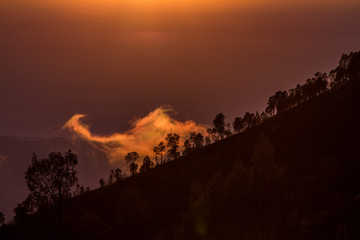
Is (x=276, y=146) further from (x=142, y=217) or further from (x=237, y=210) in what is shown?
(x=237, y=210)

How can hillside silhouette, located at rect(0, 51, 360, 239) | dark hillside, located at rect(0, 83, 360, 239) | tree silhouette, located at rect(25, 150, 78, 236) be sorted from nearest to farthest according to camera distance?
1. hillside silhouette, located at rect(0, 51, 360, 239)
2. dark hillside, located at rect(0, 83, 360, 239)
3. tree silhouette, located at rect(25, 150, 78, 236)

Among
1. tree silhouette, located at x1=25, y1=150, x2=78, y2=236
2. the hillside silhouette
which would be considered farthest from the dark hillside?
tree silhouette, located at x1=25, y1=150, x2=78, y2=236

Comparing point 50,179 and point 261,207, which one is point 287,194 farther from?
point 50,179

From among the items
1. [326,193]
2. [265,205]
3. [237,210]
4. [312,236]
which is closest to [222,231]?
[237,210]

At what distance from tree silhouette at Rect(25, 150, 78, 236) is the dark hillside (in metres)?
2.49

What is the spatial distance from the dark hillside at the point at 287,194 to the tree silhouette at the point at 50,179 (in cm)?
249

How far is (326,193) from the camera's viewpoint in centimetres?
7956

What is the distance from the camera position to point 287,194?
38219 millimetres

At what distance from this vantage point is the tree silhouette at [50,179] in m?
58.0

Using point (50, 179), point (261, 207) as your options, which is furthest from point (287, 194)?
point (50, 179)

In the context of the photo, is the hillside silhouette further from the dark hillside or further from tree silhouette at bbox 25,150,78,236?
tree silhouette at bbox 25,150,78,236

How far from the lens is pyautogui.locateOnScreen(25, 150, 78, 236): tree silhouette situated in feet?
190

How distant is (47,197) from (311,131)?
12866cm

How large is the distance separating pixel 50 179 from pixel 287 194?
123ft
